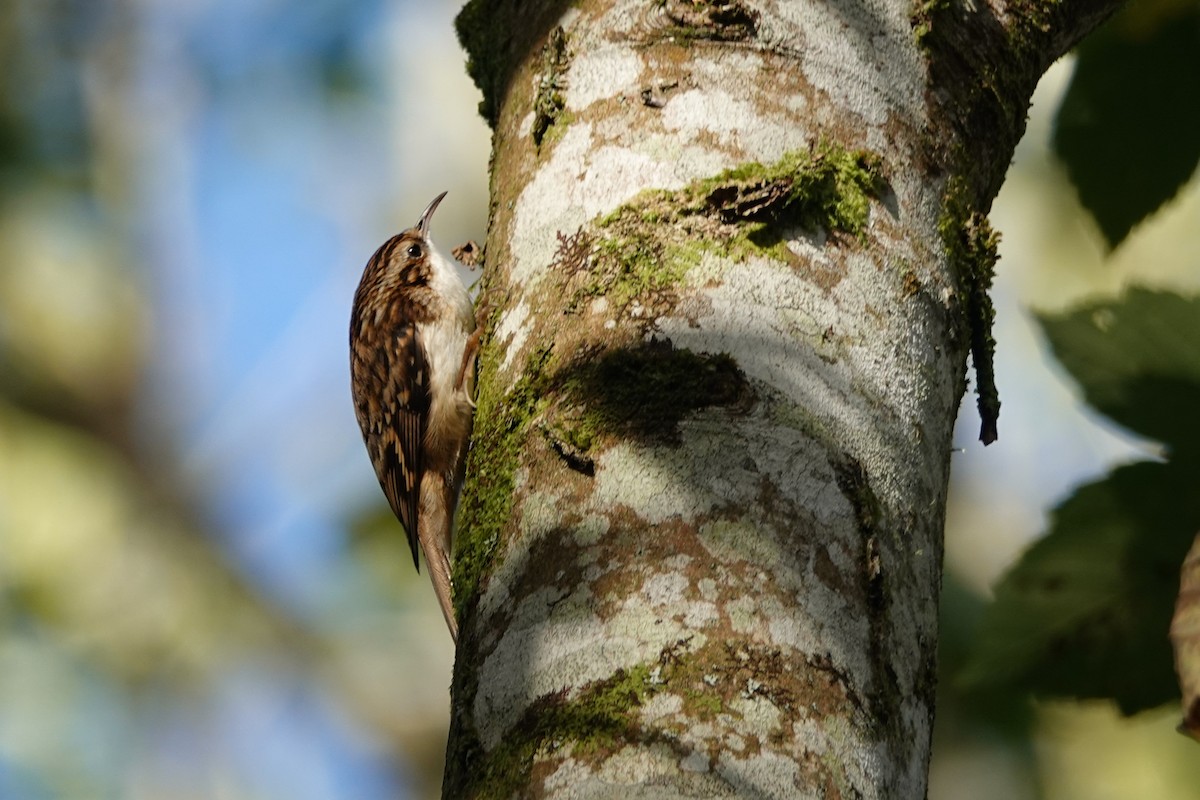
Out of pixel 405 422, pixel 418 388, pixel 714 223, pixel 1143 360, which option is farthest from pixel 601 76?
pixel 405 422

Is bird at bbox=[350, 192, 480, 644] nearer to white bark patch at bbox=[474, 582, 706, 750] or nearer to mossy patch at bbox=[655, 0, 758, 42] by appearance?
mossy patch at bbox=[655, 0, 758, 42]

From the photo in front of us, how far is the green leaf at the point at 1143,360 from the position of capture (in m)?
2.29

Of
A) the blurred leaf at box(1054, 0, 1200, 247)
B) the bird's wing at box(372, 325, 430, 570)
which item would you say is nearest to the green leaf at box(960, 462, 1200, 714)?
the blurred leaf at box(1054, 0, 1200, 247)

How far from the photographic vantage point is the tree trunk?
4.66ft

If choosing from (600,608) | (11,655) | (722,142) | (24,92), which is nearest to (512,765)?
(600,608)

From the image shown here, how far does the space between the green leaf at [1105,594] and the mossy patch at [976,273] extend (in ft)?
1.03

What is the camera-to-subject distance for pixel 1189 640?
121 cm

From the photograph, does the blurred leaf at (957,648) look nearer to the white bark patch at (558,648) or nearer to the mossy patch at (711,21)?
the mossy patch at (711,21)

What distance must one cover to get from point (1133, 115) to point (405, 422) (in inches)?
99.6

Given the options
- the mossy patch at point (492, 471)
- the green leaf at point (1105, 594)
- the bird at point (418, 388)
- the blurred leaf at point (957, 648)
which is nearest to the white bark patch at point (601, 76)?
the mossy patch at point (492, 471)

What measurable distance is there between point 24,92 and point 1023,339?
259 inches

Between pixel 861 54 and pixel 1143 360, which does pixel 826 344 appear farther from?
pixel 1143 360

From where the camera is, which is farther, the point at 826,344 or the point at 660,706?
the point at 826,344

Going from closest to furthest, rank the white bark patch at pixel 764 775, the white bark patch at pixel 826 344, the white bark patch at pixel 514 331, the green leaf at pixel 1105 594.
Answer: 1. the white bark patch at pixel 764 775
2. the white bark patch at pixel 826 344
3. the white bark patch at pixel 514 331
4. the green leaf at pixel 1105 594
